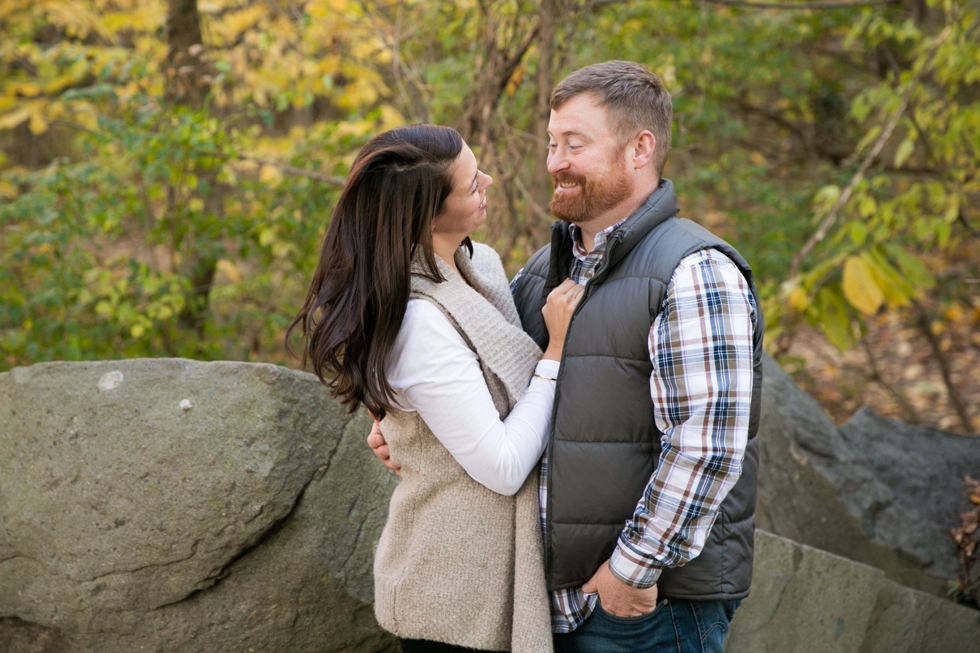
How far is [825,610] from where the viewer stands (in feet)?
9.31

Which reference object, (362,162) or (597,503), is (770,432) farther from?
(362,162)

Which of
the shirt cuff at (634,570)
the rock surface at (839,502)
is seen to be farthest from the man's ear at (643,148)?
the rock surface at (839,502)

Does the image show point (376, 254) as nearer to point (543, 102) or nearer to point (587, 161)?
point (587, 161)

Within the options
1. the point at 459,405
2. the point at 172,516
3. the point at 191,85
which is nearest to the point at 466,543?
the point at 459,405

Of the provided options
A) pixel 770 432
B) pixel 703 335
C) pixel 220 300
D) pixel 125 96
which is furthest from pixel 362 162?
pixel 220 300

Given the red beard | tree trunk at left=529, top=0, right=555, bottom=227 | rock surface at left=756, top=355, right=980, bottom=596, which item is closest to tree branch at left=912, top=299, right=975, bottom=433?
rock surface at left=756, top=355, right=980, bottom=596

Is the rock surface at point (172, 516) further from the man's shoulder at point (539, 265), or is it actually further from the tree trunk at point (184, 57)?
the tree trunk at point (184, 57)

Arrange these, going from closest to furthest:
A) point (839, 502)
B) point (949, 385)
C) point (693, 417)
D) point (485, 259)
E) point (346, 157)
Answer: point (693, 417)
point (485, 259)
point (839, 502)
point (346, 157)
point (949, 385)

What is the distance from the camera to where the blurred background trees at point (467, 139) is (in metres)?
4.48

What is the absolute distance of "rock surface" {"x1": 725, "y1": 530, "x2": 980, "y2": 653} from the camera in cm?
273

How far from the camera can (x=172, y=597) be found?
254cm

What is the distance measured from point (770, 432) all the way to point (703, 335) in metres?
2.18

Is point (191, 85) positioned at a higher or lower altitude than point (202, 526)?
higher

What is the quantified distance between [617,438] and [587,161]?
68 centimetres
